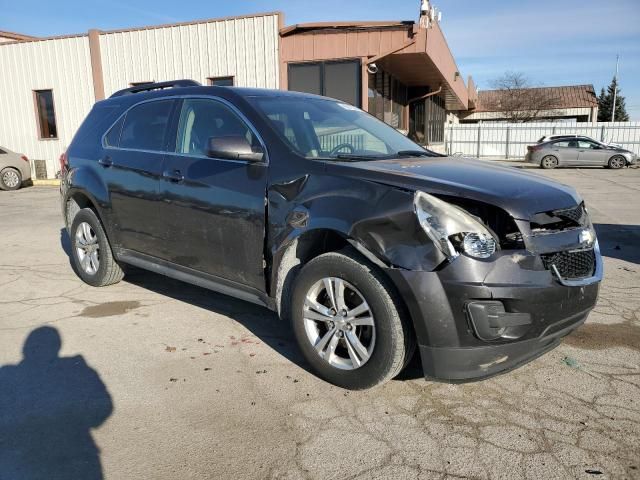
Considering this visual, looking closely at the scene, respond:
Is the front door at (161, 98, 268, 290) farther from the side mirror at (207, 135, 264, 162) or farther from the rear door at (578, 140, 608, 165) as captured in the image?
the rear door at (578, 140, 608, 165)

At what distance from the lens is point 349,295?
10.4 feet

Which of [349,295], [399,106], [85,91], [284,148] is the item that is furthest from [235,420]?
[399,106]

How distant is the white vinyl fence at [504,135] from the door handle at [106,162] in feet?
90.8

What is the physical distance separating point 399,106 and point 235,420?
1846cm

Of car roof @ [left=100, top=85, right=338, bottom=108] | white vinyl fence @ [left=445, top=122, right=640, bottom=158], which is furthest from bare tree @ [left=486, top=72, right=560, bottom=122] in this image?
car roof @ [left=100, top=85, right=338, bottom=108]

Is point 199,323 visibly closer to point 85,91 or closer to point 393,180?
point 393,180

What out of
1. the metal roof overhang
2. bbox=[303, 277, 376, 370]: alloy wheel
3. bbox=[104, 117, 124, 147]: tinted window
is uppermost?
the metal roof overhang

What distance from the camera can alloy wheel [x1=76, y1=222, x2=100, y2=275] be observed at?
17.4 ft

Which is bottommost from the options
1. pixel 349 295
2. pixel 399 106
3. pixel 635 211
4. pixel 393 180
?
pixel 635 211

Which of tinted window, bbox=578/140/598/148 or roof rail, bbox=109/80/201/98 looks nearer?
roof rail, bbox=109/80/201/98

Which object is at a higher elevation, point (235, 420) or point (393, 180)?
point (393, 180)

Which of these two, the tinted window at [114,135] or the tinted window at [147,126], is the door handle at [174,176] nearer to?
the tinted window at [147,126]

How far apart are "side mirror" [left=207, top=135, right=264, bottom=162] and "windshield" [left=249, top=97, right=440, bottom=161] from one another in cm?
25

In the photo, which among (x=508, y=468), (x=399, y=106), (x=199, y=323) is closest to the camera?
(x=508, y=468)
